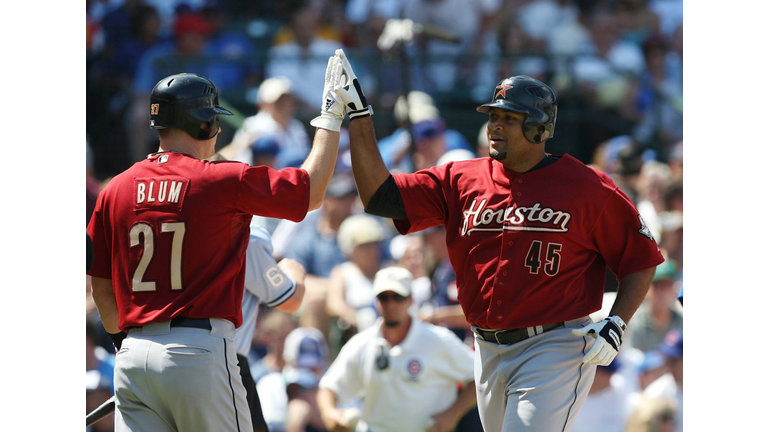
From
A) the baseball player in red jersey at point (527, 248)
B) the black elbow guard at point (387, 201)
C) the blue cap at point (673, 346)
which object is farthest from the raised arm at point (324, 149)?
the blue cap at point (673, 346)

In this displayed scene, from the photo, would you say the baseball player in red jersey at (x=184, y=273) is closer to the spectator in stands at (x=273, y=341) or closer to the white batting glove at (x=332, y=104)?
the white batting glove at (x=332, y=104)

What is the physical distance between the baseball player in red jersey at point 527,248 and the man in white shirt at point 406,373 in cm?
212

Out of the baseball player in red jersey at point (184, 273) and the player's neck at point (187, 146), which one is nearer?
the baseball player in red jersey at point (184, 273)

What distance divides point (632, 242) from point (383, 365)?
8.87 feet

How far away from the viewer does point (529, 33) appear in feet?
37.1

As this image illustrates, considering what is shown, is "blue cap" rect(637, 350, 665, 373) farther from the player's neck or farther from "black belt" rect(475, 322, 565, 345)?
the player's neck

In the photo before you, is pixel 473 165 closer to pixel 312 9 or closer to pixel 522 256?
pixel 522 256

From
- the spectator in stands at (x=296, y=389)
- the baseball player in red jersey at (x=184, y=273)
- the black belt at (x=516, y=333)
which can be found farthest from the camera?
the spectator in stands at (x=296, y=389)

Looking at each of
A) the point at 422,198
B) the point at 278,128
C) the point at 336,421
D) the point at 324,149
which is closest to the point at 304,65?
the point at 278,128

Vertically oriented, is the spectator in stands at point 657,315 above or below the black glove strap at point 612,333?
below

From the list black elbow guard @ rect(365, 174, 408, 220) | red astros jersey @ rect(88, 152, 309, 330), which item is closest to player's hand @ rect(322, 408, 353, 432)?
black elbow guard @ rect(365, 174, 408, 220)

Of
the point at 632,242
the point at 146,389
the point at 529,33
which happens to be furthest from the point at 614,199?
the point at 529,33

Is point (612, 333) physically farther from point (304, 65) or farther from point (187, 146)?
point (304, 65)

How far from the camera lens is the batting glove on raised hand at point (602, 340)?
13.4 ft
